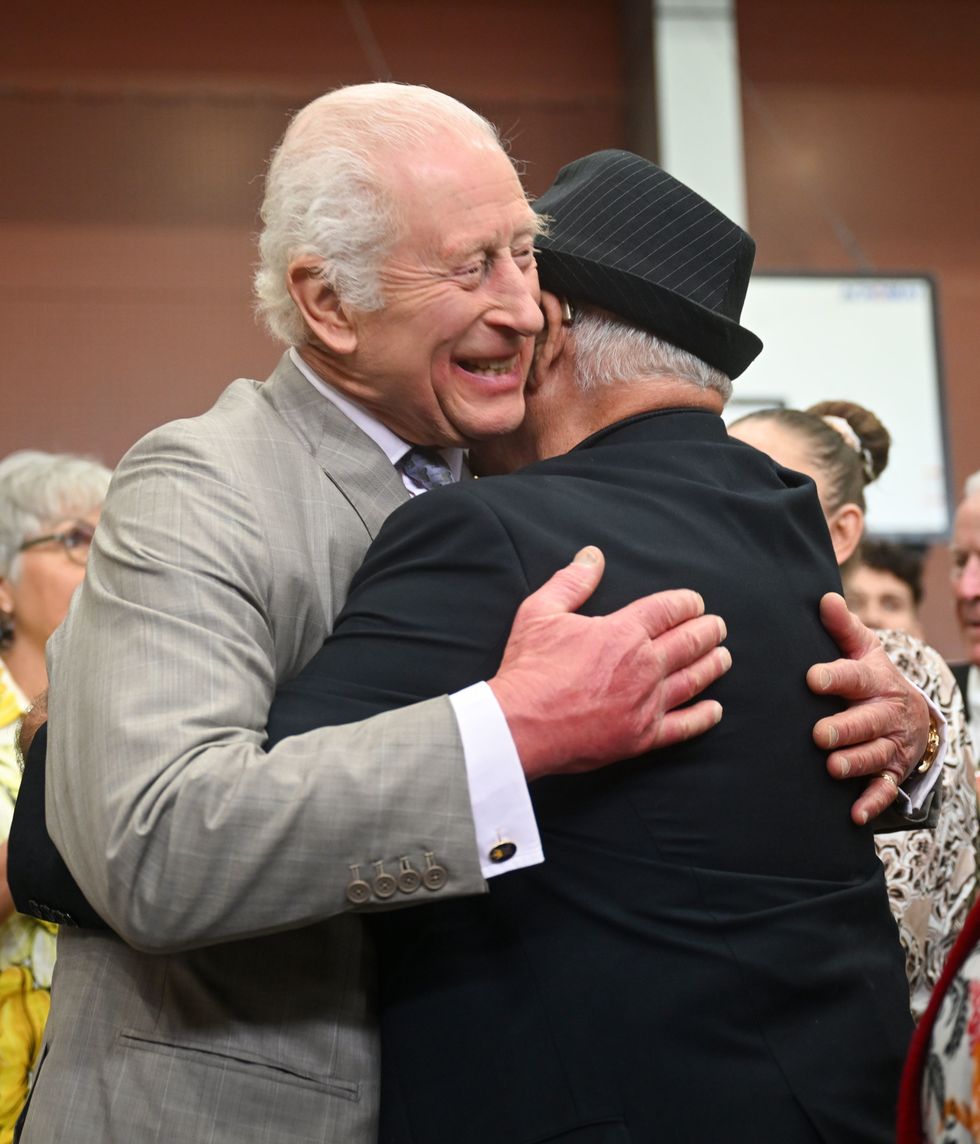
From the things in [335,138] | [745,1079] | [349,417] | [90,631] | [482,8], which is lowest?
Result: [745,1079]

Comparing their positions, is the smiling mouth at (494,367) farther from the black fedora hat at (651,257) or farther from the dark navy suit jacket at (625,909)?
the dark navy suit jacket at (625,909)

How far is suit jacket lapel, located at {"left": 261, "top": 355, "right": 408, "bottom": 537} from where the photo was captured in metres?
1.59

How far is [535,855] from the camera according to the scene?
1284 millimetres

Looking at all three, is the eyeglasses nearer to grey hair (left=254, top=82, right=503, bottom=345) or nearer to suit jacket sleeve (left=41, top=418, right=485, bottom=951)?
grey hair (left=254, top=82, right=503, bottom=345)

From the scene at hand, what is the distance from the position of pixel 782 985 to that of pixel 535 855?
0.27m

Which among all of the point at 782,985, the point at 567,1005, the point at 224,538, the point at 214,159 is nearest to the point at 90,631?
the point at 224,538

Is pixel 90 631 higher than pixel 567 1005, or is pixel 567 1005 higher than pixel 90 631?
pixel 90 631

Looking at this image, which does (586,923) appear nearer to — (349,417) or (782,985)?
(782,985)

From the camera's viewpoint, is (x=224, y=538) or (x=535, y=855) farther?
(x=224, y=538)

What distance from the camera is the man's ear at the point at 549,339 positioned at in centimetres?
163

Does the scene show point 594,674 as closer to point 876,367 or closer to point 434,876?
point 434,876

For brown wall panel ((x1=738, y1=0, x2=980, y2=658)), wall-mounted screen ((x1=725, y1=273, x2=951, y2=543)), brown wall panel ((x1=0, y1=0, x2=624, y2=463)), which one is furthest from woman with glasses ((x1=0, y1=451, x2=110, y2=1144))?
brown wall panel ((x1=738, y1=0, x2=980, y2=658))

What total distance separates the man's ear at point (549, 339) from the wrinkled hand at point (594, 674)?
1.15 feet

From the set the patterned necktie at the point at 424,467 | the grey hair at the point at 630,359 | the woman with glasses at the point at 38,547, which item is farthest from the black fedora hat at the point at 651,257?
the woman with glasses at the point at 38,547
